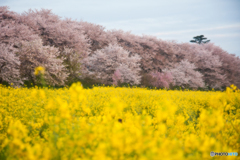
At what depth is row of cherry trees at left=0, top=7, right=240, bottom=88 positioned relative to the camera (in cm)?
1230

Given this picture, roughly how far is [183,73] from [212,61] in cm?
863

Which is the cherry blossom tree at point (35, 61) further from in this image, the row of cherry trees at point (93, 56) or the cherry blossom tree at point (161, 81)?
the cherry blossom tree at point (161, 81)

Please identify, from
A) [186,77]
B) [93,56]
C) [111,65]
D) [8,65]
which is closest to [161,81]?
[111,65]

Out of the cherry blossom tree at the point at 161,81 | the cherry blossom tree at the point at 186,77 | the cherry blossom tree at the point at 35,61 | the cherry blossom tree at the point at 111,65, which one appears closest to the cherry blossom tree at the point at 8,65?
the cherry blossom tree at the point at 35,61

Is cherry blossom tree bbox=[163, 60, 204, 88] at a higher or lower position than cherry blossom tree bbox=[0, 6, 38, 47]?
lower

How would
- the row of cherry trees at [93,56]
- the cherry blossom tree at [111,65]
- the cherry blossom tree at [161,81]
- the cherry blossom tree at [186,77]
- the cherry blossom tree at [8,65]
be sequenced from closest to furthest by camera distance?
the cherry blossom tree at [8,65], the row of cherry trees at [93,56], the cherry blossom tree at [111,65], the cherry blossom tree at [161,81], the cherry blossom tree at [186,77]

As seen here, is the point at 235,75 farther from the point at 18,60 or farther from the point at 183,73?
Answer: the point at 18,60

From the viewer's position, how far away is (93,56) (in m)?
20.0

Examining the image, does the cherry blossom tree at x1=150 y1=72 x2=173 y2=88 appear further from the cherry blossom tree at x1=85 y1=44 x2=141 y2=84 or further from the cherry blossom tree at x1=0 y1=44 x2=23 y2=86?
the cherry blossom tree at x1=0 y1=44 x2=23 y2=86

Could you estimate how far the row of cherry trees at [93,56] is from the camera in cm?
1230

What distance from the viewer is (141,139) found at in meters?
1.53

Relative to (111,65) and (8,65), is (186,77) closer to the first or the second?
(111,65)

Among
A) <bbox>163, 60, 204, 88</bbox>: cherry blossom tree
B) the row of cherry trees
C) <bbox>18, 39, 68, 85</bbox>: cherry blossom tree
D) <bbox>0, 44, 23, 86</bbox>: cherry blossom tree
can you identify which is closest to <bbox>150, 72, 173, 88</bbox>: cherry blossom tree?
the row of cherry trees

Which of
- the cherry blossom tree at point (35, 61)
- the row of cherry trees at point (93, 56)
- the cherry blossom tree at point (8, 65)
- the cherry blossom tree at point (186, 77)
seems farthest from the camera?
the cherry blossom tree at point (186, 77)
